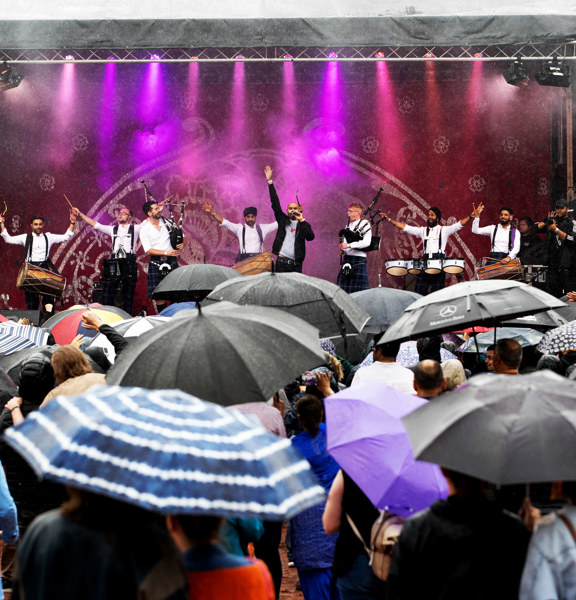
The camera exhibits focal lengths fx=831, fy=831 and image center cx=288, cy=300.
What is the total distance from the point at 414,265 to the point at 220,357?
348 inches

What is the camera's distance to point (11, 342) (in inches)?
213

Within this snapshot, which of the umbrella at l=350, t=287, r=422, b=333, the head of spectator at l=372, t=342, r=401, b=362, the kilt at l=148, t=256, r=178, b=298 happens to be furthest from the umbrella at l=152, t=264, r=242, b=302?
the head of spectator at l=372, t=342, r=401, b=362

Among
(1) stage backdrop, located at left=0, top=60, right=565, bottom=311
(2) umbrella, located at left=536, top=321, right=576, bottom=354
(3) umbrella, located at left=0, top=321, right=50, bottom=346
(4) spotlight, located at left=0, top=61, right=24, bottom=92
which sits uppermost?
(4) spotlight, located at left=0, top=61, right=24, bottom=92

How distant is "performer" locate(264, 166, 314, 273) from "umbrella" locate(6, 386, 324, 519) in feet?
30.4

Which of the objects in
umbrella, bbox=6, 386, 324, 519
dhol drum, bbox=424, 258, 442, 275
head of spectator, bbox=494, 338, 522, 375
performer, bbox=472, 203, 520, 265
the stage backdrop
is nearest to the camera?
umbrella, bbox=6, 386, 324, 519

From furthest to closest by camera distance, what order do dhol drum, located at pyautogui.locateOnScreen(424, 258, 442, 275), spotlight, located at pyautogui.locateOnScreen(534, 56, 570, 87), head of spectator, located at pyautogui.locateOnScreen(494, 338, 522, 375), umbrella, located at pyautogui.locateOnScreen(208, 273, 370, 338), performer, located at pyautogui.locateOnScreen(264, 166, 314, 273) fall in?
spotlight, located at pyautogui.locateOnScreen(534, 56, 570, 87), dhol drum, located at pyautogui.locateOnScreen(424, 258, 442, 275), performer, located at pyautogui.locateOnScreen(264, 166, 314, 273), umbrella, located at pyautogui.locateOnScreen(208, 273, 370, 338), head of spectator, located at pyautogui.locateOnScreen(494, 338, 522, 375)

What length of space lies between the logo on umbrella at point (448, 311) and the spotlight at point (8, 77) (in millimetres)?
9993

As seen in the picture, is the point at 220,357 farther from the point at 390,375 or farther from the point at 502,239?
the point at 502,239

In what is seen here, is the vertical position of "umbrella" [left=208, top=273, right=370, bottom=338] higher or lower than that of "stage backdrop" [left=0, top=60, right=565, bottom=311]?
lower

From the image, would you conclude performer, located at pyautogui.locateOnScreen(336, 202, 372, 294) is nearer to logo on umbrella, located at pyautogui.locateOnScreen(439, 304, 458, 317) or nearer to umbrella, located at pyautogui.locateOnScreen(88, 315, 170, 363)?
umbrella, located at pyautogui.locateOnScreen(88, 315, 170, 363)

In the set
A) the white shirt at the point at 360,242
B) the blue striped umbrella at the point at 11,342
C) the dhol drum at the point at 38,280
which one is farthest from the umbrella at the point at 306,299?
the dhol drum at the point at 38,280

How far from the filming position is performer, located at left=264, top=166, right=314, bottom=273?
11.0m

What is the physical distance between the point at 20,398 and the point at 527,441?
265cm

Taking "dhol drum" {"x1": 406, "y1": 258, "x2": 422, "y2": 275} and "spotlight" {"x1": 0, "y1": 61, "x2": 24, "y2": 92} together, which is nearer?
"dhol drum" {"x1": 406, "y1": 258, "x2": 422, "y2": 275}
